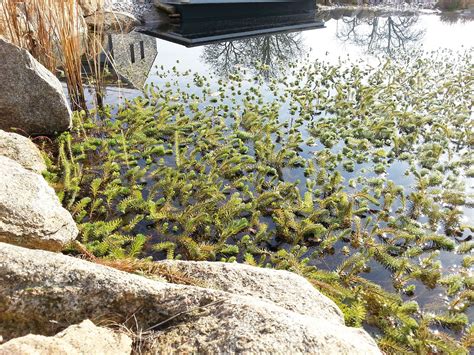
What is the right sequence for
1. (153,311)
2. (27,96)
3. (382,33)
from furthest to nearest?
(382,33)
(27,96)
(153,311)

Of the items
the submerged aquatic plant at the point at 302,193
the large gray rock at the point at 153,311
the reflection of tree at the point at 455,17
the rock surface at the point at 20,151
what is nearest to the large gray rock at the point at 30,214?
the submerged aquatic plant at the point at 302,193

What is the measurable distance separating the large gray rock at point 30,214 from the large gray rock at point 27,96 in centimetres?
206

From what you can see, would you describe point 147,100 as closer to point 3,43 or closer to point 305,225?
point 3,43

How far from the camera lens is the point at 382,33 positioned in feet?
52.5

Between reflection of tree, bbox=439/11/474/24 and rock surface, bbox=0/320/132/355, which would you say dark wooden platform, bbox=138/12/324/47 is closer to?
reflection of tree, bbox=439/11/474/24

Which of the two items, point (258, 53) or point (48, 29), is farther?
point (258, 53)

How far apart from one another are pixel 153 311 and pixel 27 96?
4591 mm

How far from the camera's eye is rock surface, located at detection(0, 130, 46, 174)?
14.1 feet

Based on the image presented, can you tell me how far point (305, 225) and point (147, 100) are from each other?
163 inches

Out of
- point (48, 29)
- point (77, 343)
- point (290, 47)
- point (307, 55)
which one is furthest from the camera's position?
point (290, 47)

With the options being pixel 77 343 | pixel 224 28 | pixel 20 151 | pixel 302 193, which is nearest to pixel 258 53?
pixel 224 28

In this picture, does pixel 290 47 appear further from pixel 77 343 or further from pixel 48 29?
pixel 77 343

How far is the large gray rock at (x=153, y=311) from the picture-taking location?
153 centimetres

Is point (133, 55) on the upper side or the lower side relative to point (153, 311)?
upper
